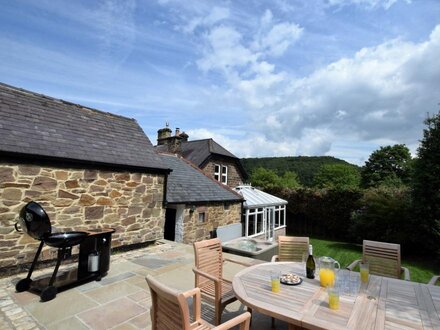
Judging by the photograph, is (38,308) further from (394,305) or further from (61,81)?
(61,81)

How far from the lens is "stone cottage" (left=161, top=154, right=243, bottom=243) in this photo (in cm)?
996

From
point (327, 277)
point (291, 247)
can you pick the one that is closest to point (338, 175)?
point (291, 247)

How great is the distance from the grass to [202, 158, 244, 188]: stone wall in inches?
296

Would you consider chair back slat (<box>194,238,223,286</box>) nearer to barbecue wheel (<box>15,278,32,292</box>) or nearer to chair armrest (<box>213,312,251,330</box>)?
chair armrest (<box>213,312,251,330</box>)

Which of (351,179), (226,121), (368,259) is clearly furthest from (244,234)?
(351,179)

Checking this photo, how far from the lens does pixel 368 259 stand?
4.51m

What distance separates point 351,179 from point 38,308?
161 ft

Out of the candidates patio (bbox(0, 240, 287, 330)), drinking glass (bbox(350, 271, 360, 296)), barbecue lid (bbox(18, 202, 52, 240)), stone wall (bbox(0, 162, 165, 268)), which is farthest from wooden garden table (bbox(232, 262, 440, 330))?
stone wall (bbox(0, 162, 165, 268))

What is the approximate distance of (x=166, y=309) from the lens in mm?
2148

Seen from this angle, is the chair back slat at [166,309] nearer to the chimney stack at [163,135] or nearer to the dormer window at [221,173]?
the chimney stack at [163,135]

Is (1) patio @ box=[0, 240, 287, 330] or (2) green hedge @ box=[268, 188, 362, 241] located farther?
(2) green hedge @ box=[268, 188, 362, 241]

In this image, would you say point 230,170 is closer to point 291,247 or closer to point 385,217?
point 385,217

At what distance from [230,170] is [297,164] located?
41.5 metres

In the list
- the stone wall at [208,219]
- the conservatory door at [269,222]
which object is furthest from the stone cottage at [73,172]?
the conservatory door at [269,222]
